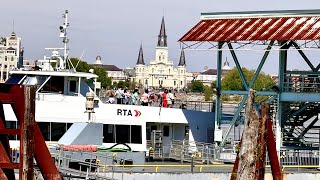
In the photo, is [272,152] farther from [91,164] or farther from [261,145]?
[91,164]

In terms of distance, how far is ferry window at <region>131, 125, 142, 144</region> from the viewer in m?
40.1

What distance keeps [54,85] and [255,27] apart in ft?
31.5

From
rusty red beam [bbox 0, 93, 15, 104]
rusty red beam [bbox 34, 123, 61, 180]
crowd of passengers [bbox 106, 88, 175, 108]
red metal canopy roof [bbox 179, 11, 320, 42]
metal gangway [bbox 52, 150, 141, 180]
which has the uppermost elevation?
red metal canopy roof [bbox 179, 11, 320, 42]

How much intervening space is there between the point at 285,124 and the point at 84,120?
9.59 metres

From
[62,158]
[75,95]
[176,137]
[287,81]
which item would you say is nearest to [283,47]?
[287,81]

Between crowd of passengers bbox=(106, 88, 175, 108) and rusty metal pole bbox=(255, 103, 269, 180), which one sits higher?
crowd of passengers bbox=(106, 88, 175, 108)

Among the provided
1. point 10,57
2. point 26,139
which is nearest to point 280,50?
point 26,139

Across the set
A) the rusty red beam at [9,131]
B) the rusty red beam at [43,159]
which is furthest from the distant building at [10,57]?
the rusty red beam at [43,159]

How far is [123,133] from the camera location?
40.0 metres

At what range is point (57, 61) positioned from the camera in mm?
42062

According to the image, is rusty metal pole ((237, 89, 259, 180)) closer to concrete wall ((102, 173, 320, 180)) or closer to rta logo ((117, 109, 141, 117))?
concrete wall ((102, 173, 320, 180))

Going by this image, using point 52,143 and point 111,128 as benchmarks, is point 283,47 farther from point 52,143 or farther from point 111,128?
point 52,143

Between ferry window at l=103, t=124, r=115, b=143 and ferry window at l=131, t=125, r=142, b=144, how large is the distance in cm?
86

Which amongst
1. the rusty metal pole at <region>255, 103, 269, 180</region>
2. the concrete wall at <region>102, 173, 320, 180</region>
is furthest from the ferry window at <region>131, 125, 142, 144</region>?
the rusty metal pole at <region>255, 103, 269, 180</region>
